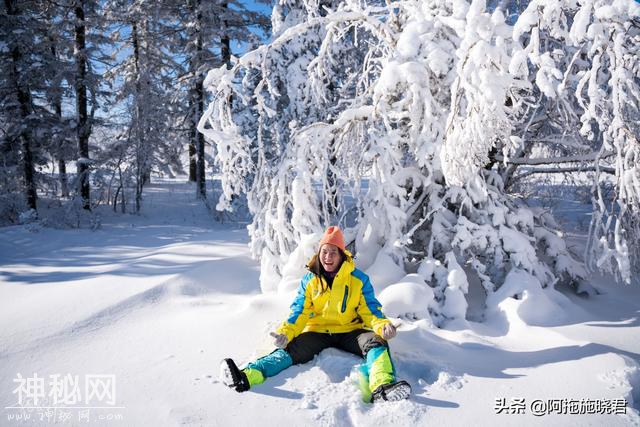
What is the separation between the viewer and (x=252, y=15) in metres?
13.3

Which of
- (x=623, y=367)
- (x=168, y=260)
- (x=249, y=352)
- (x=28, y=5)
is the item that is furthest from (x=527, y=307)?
(x=28, y=5)

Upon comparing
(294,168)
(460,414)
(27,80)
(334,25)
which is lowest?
(460,414)

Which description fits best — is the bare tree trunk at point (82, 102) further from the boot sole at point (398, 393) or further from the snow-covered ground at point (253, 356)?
the boot sole at point (398, 393)

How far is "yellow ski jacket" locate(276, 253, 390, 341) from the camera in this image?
3.17m

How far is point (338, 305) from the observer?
10.4ft

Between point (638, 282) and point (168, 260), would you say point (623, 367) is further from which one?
point (168, 260)

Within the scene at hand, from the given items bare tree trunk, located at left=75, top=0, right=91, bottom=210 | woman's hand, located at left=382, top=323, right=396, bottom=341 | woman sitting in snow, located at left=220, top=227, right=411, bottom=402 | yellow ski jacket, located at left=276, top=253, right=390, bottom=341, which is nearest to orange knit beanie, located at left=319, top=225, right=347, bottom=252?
woman sitting in snow, located at left=220, top=227, right=411, bottom=402

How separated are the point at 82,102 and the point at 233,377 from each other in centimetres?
1251

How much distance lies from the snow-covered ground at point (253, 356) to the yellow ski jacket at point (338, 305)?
300 mm

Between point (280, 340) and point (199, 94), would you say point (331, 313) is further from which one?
point (199, 94)

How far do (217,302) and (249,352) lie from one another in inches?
51.6

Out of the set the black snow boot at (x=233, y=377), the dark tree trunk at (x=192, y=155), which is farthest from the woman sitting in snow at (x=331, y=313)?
the dark tree trunk at (x=192, y=155)

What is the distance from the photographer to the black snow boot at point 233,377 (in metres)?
2.56

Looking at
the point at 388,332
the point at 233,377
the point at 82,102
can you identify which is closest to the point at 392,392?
the point at 388,332
